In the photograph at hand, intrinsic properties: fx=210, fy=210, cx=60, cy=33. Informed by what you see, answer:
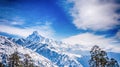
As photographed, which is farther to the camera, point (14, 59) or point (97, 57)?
point (14, 59)

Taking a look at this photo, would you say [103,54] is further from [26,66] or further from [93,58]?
[26,66]

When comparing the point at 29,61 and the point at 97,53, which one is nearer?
the point at 97,53

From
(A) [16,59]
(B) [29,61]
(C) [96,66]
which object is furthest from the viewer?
(B) [29,61]

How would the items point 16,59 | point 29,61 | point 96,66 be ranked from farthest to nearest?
point 29,61, point 16,59, point 96,66

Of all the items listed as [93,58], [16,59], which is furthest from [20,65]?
[93,58]

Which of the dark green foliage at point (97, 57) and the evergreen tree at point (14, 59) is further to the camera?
the evergreen tree at point (14, 59)

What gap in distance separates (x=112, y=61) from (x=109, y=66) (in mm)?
2542

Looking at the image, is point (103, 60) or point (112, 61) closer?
point (103, 60)

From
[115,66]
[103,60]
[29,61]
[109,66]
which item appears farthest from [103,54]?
[29,61]

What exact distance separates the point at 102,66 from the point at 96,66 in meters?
2.46

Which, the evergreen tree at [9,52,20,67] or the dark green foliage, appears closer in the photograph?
the dark green foliage

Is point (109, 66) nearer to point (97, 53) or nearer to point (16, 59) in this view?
point (97, 53)

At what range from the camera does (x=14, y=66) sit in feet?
244

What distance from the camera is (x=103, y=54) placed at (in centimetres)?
6675
